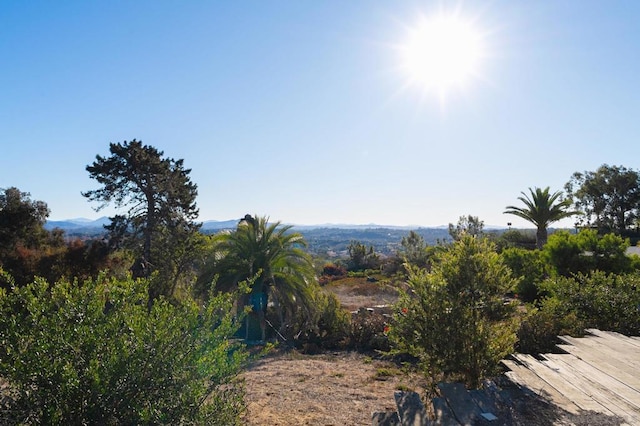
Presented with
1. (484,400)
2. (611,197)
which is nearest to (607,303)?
(484,400)

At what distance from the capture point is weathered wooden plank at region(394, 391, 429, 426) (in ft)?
12.3

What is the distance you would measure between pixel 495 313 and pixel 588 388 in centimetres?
120

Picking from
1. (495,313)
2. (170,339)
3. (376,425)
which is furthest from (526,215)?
(170,339)

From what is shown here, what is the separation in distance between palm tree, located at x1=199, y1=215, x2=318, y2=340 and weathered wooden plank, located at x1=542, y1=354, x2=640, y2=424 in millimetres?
7976

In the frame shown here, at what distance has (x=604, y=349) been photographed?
6.21 m

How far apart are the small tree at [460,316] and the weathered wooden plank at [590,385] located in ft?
2.72

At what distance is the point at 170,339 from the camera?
9.04ft

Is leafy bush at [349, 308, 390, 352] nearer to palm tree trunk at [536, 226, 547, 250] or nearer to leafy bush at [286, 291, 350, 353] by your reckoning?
leafy bush at [286, 291, 350, 353]

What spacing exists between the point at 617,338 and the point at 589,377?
2.89m

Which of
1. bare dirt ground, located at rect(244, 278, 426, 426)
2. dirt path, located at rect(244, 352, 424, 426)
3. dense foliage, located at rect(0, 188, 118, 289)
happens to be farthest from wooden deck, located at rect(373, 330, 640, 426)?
dense foliage, located at rect(0, 188, 118, 289)

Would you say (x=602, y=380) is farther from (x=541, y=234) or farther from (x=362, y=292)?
(x=541, y=234)

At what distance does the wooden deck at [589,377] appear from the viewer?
4059 millimetres

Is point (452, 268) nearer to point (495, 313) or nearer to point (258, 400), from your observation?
point (495, 313)

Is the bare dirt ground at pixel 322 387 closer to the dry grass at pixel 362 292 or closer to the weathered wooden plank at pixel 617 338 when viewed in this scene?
the weathered wooden plank at pixel 617 338
